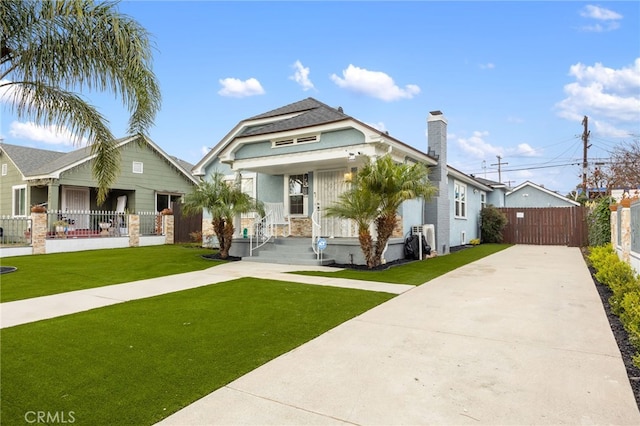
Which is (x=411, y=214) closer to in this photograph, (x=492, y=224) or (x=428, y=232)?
(x=428, y=232)

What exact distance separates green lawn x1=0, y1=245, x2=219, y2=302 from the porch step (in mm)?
1528

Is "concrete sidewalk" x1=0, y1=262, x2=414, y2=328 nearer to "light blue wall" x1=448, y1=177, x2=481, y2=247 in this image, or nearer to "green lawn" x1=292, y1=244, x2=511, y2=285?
"green lawn" x1=292, y1=244, x2=511, y2=285

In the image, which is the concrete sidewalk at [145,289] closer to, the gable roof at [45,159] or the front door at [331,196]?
the front door at [331,196]

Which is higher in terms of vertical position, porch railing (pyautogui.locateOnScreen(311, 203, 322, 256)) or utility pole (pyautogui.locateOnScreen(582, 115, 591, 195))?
utility pole (pyautogui.locateOnScreen(582, 115, 591, 195))

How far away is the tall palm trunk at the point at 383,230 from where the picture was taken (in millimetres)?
10266

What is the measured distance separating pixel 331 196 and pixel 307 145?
6.87ft

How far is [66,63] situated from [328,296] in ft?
24.1

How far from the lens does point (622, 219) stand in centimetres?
835

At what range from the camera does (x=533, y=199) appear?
3031 cm

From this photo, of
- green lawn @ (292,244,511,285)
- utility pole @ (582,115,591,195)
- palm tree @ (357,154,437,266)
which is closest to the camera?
green lawn @ (292,244,511,285)

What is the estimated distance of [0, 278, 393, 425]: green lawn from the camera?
292 cm

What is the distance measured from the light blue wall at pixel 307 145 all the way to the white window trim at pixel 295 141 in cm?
8

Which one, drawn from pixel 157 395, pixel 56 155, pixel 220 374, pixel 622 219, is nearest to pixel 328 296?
pixel 220 374

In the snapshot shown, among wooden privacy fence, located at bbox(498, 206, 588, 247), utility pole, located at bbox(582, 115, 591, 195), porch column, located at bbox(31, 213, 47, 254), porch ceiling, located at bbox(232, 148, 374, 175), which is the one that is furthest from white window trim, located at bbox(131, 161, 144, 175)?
utility pole, located at bbox(582, 115, 591, 195)
